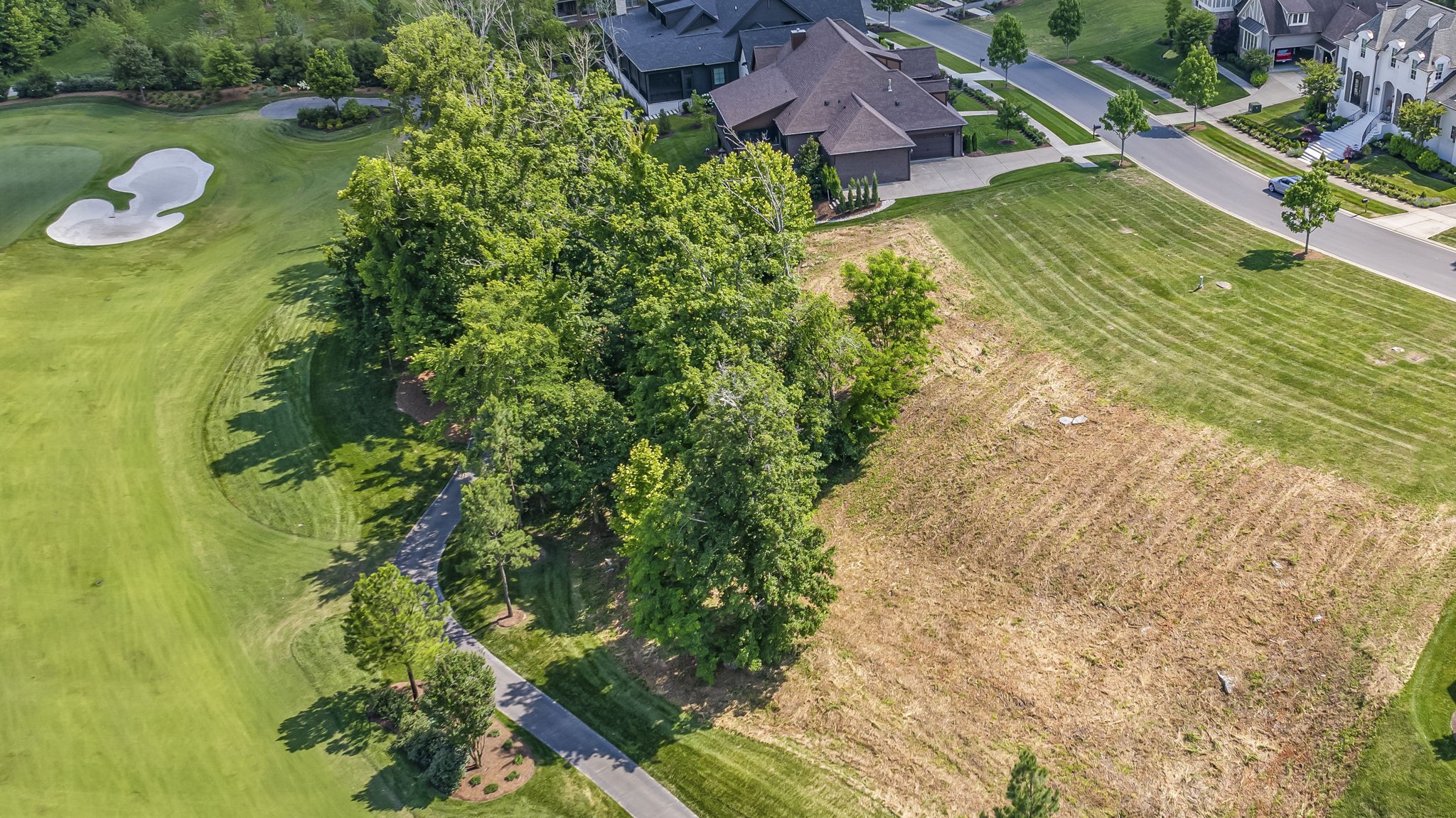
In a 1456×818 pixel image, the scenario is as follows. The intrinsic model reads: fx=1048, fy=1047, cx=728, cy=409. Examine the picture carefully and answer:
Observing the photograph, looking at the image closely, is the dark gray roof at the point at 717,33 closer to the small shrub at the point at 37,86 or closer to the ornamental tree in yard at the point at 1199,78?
the ornamental tree in yard at the point at 1199,78

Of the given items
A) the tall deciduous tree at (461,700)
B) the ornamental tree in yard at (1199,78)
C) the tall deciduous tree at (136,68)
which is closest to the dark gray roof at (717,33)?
the ornamental tree in yard at (1199,78)

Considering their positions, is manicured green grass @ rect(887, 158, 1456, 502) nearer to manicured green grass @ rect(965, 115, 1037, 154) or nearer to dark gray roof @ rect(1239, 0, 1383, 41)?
manicured green grass @ rect(965, 115, 1037, 154)

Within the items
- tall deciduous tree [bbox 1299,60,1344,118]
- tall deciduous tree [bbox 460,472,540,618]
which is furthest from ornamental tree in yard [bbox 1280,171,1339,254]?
tall deciduous tree [bbox 460,472,540,618]

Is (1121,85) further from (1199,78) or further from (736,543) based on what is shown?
(736,543)

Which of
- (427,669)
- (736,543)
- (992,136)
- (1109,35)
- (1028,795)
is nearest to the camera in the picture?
(1028,795)

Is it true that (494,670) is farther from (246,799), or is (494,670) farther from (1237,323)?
(1237,323)

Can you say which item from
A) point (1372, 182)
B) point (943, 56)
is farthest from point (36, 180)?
point (1372, 182)
